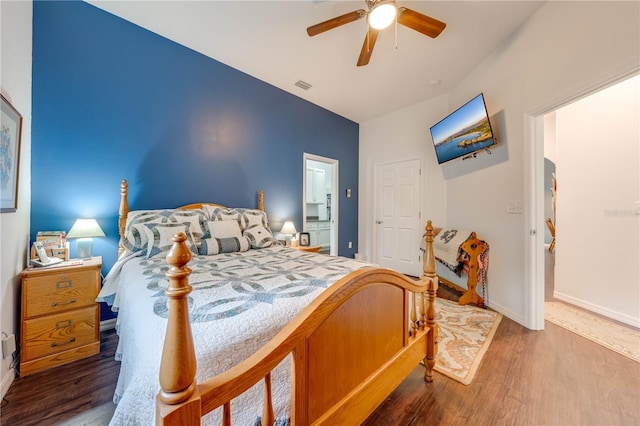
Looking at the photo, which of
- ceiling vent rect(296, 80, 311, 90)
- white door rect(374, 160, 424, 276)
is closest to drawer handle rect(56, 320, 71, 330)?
ceiling vent rect(296, 80, 311, 90)

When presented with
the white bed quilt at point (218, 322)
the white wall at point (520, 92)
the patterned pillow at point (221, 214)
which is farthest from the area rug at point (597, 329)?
the patterned pillow at point (221, 214)

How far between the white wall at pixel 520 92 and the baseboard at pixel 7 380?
3885 millimetres

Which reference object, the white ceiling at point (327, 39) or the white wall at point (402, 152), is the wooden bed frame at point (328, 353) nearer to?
the white ceiling at point (327, 39)

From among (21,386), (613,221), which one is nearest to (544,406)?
(613,221)

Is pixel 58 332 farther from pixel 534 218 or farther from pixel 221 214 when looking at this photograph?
pixel 534 218

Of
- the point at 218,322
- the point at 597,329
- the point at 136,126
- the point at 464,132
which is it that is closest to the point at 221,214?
the point at 136,126

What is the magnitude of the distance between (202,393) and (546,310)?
11.6ft

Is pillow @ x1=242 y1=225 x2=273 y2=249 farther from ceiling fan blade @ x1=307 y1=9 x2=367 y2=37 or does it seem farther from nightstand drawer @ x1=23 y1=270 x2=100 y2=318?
ceiling fan blade @ x1=307 y1=9 x2=367 y2=37

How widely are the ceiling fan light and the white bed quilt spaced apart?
1822mm

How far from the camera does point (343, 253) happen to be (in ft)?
15.2

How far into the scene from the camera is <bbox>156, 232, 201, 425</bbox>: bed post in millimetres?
525

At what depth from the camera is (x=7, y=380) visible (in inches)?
58.4

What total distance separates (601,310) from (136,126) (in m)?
5.07

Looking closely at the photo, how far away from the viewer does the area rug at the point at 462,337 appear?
1692 millimetres
